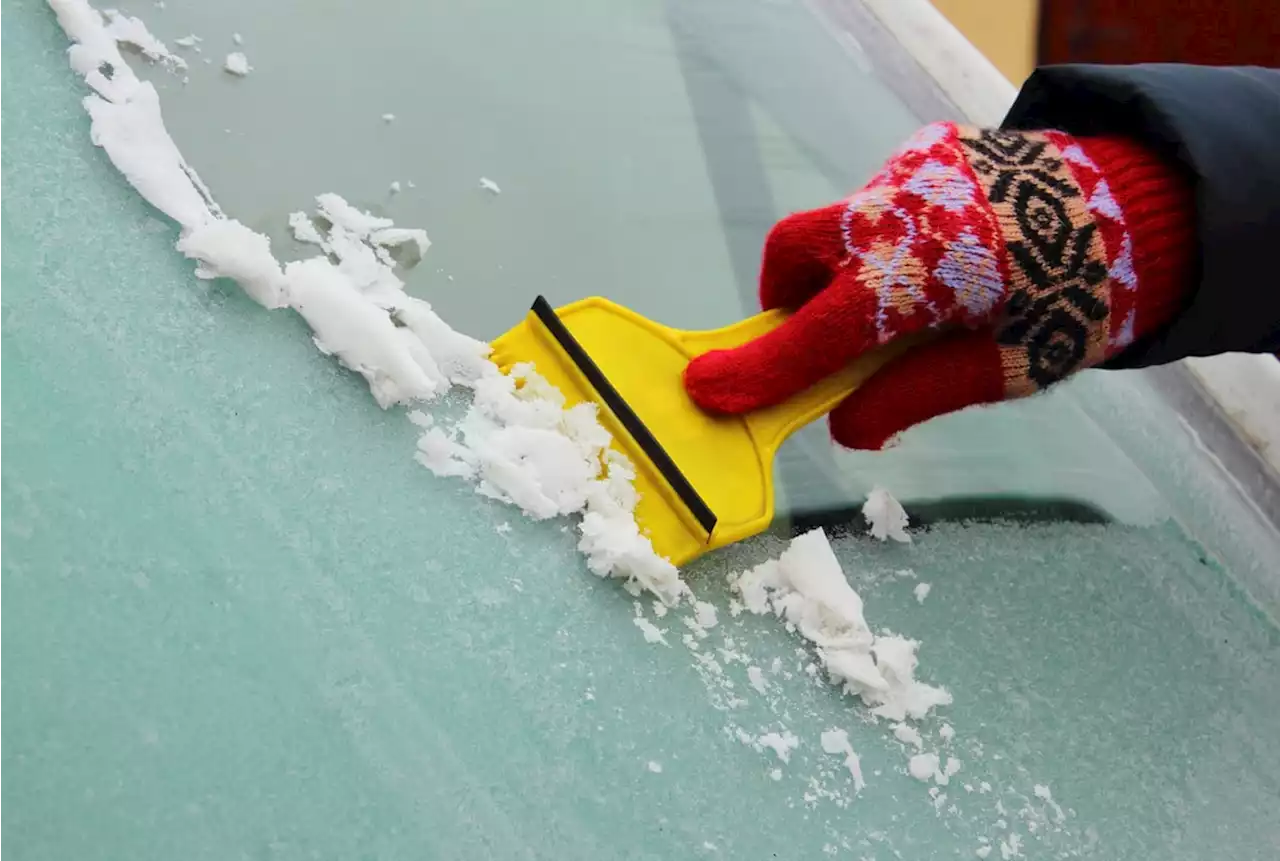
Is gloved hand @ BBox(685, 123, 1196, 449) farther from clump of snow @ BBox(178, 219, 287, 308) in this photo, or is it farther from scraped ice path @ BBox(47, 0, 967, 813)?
clump of snow @ BBox(178, 219, 287, 308)

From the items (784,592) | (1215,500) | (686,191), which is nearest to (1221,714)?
(1215,500)

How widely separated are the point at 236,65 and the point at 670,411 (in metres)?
0.44

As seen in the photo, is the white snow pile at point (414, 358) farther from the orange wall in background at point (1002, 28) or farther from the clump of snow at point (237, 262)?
the orange wall in background at point (1002, 28)

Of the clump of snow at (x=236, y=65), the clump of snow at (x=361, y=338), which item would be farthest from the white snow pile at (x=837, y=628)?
the clump of snow at (x=236, y=65)

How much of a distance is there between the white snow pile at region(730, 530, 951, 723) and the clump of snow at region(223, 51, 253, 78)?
0.54 meters

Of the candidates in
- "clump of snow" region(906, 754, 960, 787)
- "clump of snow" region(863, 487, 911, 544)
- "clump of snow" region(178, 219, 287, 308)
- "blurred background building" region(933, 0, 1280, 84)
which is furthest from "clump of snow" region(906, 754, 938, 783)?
"blurred background building" region(933, 0, 1280, 84)

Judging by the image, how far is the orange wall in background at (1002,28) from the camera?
1.17 m

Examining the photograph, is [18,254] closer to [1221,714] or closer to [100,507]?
[100,507]

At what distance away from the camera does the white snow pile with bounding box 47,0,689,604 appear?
61 cm

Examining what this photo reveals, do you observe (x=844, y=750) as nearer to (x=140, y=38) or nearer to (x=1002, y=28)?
(x=140, y=38)

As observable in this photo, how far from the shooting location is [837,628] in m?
0.63

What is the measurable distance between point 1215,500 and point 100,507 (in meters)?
0.87

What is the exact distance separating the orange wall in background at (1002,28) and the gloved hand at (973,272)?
1.87 feet

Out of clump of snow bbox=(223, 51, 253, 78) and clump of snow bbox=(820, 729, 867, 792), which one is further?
clump of snow bbox=(223, 51, 253, 78)
